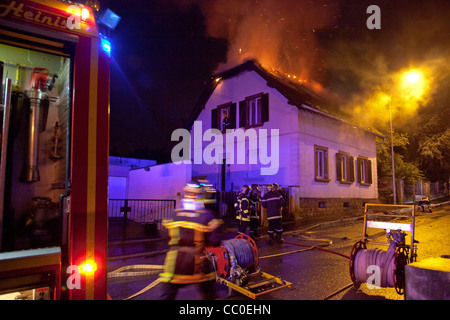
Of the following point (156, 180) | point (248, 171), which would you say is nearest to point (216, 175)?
A: point (248, 171)

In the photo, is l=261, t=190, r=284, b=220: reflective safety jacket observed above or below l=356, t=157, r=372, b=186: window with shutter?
below

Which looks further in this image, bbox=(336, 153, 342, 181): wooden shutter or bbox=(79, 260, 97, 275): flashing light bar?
bbox=(336, 153, 342, 181): wooden shutter

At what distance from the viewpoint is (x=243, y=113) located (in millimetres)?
16844

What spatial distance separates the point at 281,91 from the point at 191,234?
1233 cm

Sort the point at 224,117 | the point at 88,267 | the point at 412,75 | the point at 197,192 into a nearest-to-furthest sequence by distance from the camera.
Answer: the point at 88,267, the point at 197,192, the point at 412,75, the point at 224,117

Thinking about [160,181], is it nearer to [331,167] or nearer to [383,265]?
[331,167]

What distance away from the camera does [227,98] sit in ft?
59.0

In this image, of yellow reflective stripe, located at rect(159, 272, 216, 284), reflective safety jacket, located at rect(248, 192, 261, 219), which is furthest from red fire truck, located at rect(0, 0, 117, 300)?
reflective safety jacket, located at rect(248, 192, 261, 219)

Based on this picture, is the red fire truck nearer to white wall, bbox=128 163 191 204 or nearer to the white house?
white wall, bbox=128 163 191 204

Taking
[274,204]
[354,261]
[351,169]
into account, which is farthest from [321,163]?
[354,261]

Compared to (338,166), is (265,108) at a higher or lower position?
higher

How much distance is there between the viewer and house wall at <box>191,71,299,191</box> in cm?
1452

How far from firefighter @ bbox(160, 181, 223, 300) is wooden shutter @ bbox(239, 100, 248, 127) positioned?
1297 cm
